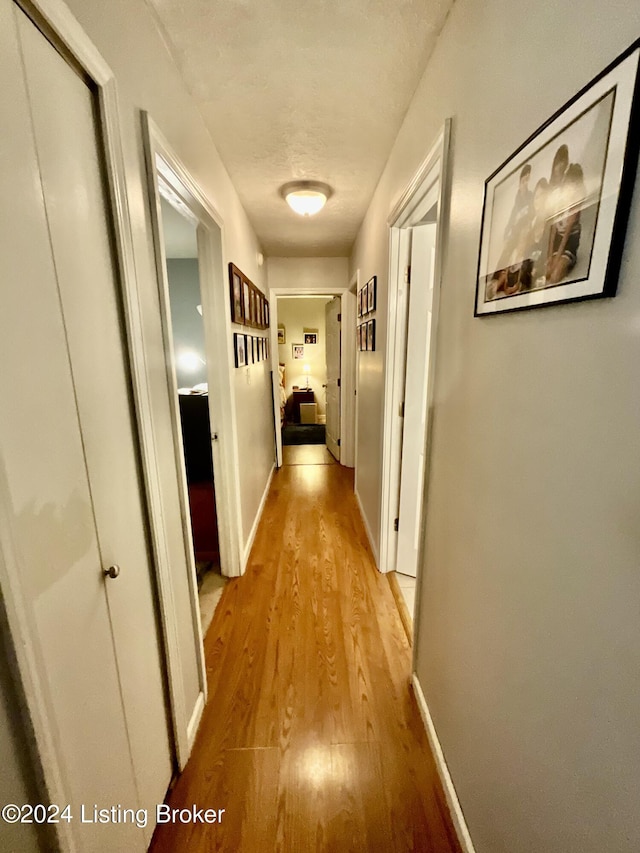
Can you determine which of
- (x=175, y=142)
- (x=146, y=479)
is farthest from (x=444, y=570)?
(x=175, y=142)

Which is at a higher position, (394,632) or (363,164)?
(363,164)

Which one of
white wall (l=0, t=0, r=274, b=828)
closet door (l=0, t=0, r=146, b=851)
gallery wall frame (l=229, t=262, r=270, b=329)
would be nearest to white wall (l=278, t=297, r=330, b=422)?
gallery wall frame (l=229, t=262, r=270, b=329)

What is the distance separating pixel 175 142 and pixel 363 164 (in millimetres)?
1147

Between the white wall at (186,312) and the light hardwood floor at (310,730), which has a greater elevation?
the white wall at (186,312)

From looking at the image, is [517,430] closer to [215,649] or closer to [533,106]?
[533,106]

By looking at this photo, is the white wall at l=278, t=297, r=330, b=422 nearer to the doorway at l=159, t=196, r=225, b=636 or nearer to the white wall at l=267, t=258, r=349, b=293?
the doorway at l=159, t=196, r=225, b=636

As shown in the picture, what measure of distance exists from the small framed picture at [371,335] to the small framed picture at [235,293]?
90cm

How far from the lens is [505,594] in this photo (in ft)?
2.59

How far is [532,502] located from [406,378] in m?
1.37

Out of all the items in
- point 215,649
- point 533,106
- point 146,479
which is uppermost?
point 533,106

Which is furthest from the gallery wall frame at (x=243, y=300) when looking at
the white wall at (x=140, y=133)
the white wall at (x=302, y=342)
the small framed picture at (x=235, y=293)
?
the white wall at (x=302, y=342)

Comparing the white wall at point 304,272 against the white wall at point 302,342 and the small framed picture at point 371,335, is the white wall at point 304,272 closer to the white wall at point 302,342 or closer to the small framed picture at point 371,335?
the small framed picture at point 371,335

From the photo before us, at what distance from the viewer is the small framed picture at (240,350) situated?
86.1 inches

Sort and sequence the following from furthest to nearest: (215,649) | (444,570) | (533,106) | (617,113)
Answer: (215,649), (444,570), (533,106), (617,113)
